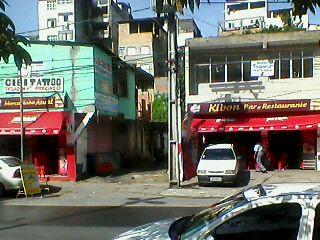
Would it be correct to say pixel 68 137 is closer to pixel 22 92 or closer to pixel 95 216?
pixel 22 92

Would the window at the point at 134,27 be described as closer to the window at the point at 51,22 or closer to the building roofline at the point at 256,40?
the window at the point at 51,22

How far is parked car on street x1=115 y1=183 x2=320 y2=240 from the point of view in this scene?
3.74 m

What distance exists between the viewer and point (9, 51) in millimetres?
3457

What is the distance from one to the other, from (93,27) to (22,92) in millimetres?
58641

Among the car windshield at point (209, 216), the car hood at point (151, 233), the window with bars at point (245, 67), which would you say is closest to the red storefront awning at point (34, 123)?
the window with bars at point (245, 67)

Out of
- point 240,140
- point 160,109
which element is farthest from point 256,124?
point 160,109

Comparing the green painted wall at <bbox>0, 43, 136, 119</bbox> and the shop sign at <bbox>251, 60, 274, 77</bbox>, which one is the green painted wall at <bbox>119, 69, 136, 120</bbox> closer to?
the green painted wall at <bbox>0, 43, 136, 119</bbox>

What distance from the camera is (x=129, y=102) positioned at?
32250 millimetres

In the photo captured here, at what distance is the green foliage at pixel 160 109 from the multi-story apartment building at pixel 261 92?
60.0ft

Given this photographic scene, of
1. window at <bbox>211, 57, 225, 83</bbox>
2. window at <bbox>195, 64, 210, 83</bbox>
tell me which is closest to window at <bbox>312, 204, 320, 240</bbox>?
window at <bbox>211, 57, 225, 83</bbox>

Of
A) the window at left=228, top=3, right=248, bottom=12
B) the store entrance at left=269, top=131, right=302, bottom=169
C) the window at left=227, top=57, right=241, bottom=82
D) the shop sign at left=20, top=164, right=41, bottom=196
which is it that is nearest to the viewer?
the shop sign at left=20, top=164, right=41, bottom=196

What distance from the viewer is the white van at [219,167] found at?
20719 mm

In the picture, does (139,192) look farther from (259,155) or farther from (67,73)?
(259,155)

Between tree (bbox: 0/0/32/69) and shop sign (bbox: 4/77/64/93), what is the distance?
817 inches
